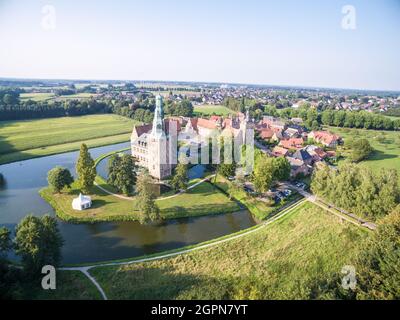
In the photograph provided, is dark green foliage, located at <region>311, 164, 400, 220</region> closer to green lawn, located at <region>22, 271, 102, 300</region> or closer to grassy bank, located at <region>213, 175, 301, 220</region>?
grassy bank, located at <region>213, 175, 301, 220</region>

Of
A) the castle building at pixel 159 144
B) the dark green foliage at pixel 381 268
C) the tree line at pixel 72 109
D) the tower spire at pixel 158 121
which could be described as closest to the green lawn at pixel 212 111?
the tree line at pixel 72 109

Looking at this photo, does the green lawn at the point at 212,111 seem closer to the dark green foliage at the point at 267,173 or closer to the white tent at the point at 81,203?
the dark green foliage at the point at 267,173

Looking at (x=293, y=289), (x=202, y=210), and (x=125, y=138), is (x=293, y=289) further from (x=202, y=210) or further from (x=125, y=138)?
(x=125, y=138)

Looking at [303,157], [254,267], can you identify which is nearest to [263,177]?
[254,267]

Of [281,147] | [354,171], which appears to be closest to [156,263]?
[354,171]

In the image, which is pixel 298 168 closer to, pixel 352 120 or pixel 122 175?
pixel 122 175

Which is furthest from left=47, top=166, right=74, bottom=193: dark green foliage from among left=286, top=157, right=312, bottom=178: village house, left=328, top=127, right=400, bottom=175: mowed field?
left=328, top=127, right=400, bottom=175: mowed field
